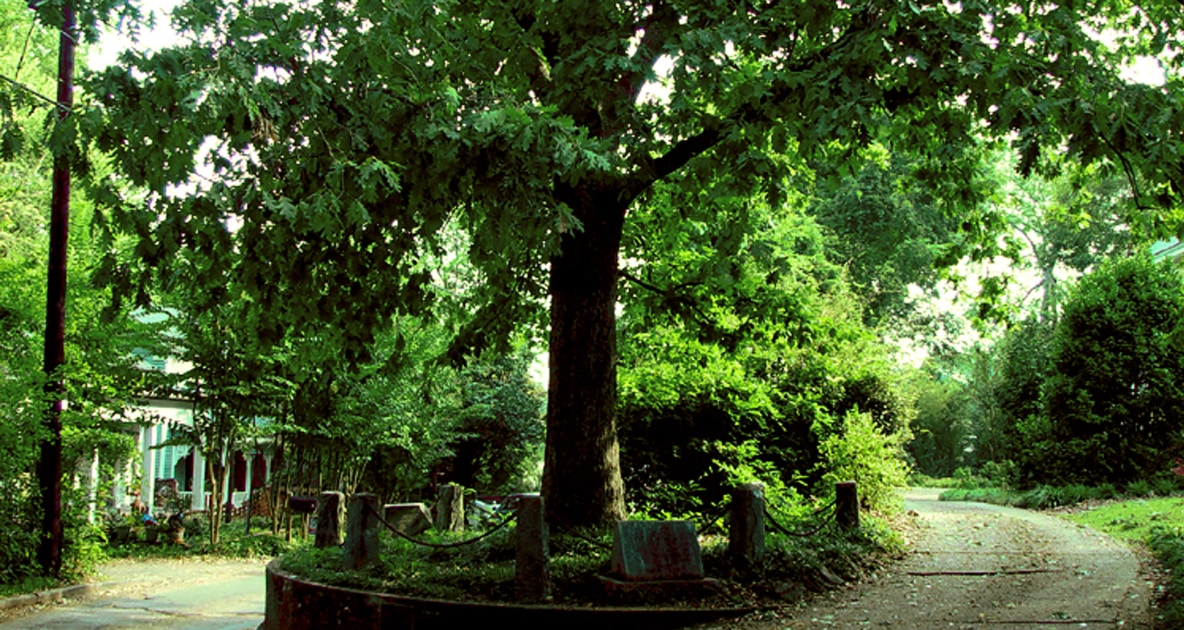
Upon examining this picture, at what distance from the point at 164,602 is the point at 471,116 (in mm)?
10903

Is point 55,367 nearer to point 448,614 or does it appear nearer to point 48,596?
point 48,596

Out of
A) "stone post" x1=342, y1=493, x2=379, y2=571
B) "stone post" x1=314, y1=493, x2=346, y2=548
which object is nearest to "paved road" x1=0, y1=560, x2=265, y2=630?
"stone post" x1=314, y1=493, x2=346, y2=548

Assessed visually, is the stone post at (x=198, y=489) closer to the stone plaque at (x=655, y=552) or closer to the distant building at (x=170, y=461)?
the distant building at (x=170, y=461)

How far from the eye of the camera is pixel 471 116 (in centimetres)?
683

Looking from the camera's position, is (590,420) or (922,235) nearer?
(590,420)

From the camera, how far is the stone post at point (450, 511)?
13.7m

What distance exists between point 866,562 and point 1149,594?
292cm

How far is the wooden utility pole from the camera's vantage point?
48.6 feet

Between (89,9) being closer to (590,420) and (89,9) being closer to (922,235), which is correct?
(590,420)

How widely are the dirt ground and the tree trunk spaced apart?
232cm

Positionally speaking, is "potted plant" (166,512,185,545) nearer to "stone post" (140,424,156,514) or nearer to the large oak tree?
"stone post" (140,424,156,514)

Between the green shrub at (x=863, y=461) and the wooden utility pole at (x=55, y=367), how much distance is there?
1183 cm

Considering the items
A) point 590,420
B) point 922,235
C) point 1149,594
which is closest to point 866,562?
point 1149,594

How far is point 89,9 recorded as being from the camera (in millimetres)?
7023
